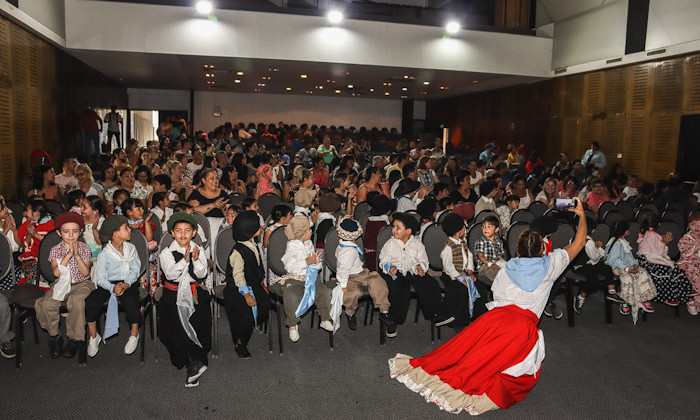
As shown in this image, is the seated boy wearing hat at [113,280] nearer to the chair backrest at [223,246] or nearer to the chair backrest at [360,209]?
the chair backrest at [223,246]

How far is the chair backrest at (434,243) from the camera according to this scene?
5.41 m

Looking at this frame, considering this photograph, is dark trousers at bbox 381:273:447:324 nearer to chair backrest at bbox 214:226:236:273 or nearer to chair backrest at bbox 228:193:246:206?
chair backrest at bbox 214:226:236:273

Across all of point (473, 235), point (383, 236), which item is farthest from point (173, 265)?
point (473, 235)

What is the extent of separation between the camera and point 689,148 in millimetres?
11117

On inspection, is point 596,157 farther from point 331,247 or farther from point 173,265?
point 173,265

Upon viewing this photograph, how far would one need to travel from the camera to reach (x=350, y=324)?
16.4 ft

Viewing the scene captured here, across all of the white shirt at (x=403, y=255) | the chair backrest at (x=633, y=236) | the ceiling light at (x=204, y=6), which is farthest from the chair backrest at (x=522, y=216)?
the ceiling light at (x=204, y=6)

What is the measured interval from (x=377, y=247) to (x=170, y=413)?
8.00ft

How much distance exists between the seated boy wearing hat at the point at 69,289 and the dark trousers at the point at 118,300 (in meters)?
0.05

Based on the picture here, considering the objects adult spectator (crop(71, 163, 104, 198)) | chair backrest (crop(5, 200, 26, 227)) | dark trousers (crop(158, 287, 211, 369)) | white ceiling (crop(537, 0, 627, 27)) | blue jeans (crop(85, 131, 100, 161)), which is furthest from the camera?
blue jeans (crop(85, 131, 100, 161))

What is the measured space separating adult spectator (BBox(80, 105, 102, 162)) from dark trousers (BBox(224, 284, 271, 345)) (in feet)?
36.8

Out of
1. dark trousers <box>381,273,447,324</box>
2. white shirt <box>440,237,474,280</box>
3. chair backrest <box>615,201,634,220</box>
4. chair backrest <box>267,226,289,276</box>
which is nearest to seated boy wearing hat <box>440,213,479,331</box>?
white shirt <box>440,237,474,280</box>

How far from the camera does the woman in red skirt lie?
3.62 meters

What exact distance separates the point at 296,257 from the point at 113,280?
156cm
